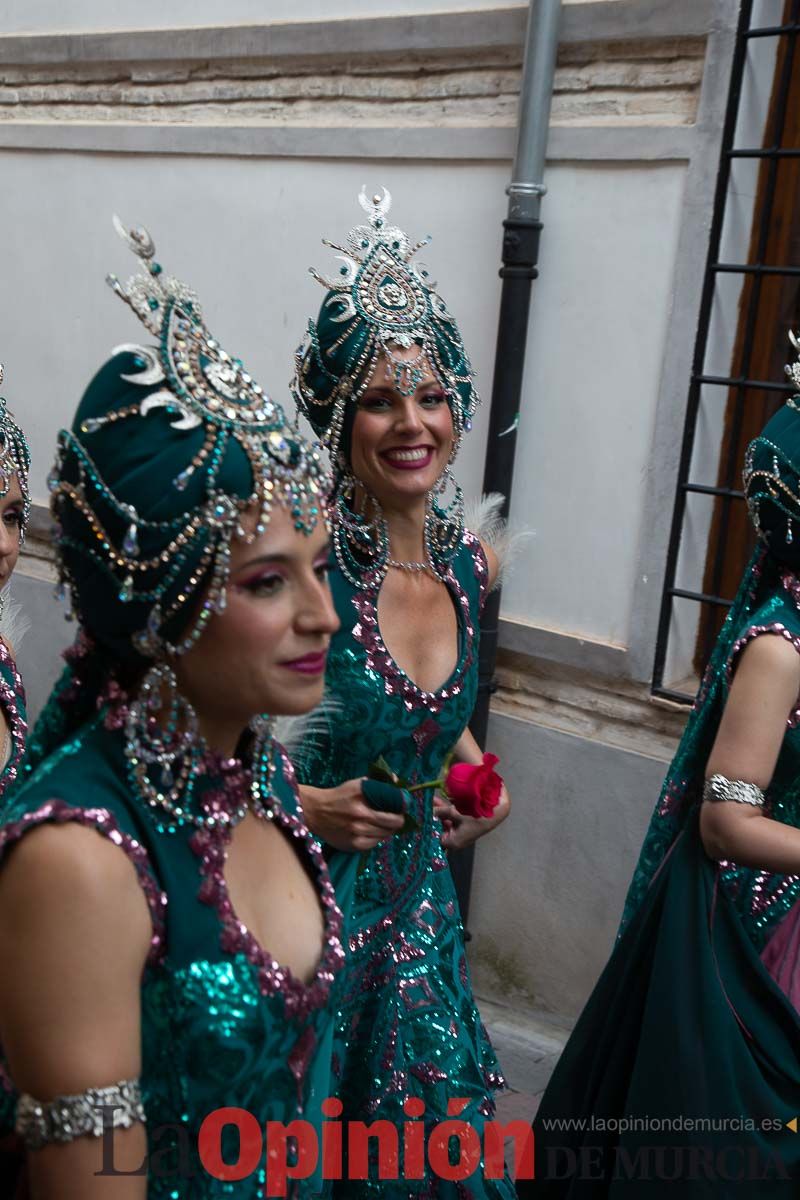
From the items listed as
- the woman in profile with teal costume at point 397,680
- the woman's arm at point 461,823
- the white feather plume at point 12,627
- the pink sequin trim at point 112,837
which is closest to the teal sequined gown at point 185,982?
the pink sequin trim at point 112,837

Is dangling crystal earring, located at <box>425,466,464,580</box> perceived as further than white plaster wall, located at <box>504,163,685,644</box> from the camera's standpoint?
No

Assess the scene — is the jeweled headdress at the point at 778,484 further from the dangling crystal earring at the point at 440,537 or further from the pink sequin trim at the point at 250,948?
the pink sequin trim at the point at 250,948

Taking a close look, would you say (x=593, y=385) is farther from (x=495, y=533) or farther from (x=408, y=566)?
(x=408, y=566)

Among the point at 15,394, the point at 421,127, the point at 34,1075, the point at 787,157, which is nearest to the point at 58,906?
the point at 34,1075

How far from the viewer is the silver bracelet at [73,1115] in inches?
56.1

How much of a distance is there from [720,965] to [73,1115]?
163cm

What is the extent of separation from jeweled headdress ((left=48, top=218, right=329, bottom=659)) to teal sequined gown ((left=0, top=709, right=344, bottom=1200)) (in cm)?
17

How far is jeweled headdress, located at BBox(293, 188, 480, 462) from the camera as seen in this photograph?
2855mm

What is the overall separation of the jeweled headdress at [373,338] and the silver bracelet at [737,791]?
103cm

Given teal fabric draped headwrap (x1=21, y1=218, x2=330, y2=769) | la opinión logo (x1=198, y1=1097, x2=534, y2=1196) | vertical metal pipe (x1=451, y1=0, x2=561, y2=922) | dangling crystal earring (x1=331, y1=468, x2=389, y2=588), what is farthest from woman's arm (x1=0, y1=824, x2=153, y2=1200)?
vertical metal pipe (x1=451, y1=0, x2=561, y2=922)

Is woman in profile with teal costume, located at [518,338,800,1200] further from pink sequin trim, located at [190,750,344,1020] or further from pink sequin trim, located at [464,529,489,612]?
pink sequin trim, located at [190,750,344,1020]

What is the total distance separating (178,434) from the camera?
1594 mm

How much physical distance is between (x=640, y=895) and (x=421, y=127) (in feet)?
9.38

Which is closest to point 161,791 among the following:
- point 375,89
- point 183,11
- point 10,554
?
point 10,554
